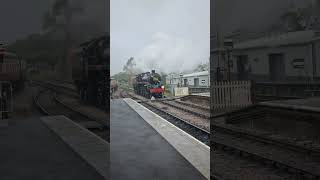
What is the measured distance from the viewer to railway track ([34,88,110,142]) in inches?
130

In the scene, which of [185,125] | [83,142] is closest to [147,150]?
[185,125]

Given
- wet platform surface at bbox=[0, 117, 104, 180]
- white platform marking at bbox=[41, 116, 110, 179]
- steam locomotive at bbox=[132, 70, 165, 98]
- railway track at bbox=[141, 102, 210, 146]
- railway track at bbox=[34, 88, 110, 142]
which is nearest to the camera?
wet platform surface at bbox=[0, 117, 104, 180]

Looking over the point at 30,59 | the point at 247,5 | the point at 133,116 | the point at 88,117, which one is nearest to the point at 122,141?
the point at 133,116

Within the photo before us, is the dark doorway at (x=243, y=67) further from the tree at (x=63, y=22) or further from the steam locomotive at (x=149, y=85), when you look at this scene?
the tree at (x=63, y=22)

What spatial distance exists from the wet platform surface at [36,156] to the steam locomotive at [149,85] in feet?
3.66

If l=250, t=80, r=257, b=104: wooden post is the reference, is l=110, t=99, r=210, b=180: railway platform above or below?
below

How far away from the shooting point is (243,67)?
334 cm

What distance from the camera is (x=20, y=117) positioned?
3.25 meters

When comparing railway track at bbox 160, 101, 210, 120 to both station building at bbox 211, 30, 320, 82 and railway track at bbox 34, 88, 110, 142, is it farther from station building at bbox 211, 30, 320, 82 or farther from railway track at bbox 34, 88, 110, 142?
railway track at bbox 34, 88, 110, 142

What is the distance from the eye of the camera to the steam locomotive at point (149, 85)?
3.85 meters

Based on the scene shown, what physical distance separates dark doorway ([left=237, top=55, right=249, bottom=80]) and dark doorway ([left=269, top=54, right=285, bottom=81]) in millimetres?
245

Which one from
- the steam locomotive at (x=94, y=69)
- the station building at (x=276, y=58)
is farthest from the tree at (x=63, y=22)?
the station building at (x=276, y=58)

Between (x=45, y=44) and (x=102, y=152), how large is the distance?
1205mm

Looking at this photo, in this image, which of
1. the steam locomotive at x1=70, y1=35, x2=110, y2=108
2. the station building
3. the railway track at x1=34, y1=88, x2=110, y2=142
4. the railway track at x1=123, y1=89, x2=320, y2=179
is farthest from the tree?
the railway track at x1=123, y1=89, x2=320, y2=179
